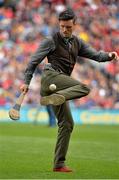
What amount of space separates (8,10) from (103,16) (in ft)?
16.2

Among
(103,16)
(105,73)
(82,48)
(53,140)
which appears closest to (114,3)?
(103,16)

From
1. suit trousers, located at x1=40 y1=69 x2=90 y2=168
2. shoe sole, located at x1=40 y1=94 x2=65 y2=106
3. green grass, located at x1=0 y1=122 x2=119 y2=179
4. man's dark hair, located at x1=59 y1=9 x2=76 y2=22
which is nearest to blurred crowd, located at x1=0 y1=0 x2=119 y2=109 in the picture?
green grass, located at x1=0 y1=122 x2=119 y2=179

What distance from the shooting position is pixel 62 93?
991 centimetres

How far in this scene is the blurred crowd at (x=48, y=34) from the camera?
3108cm

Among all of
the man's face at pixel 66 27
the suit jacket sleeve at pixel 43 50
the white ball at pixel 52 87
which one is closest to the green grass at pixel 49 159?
the white ball at pixel 52 87

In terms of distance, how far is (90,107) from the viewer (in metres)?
31.4

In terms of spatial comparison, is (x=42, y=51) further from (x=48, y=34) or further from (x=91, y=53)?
(x=48, y=34)

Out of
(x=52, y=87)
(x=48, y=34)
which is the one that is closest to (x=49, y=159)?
(x=52, y=87)

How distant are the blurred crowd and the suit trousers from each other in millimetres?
19891

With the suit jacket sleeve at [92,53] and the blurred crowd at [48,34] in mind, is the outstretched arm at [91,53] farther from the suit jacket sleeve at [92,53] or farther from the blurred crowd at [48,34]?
the blurred crowd at [48,34]

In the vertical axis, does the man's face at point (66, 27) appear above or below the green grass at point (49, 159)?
above

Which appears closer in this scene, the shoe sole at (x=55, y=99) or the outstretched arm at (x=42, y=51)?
the shoe sole at (x=55, y=99)

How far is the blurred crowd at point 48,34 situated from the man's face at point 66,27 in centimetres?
2020

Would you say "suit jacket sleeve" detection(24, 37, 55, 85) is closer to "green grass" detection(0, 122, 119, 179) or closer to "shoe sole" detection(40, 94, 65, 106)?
"shoe sole" detection(40, 94, 65, 106)
